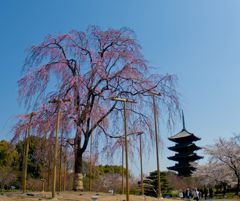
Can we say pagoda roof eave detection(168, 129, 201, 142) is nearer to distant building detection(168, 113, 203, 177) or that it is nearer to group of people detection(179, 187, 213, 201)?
distant building detection(168, 113, 203, 177)

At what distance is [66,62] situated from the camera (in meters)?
18.7

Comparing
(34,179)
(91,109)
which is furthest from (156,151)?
(34,179)

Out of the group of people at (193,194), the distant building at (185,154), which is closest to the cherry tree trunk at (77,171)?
the group of people at (193,194)

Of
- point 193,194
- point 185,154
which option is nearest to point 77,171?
point 193,194

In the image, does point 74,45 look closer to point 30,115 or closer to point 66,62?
point 66,62

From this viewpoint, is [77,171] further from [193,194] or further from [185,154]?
[185,154]

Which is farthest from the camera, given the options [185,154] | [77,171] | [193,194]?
[185,154]

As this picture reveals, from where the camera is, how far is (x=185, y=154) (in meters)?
64.8

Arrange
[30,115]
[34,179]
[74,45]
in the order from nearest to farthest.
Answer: [30,115], [74,45], [34,179]

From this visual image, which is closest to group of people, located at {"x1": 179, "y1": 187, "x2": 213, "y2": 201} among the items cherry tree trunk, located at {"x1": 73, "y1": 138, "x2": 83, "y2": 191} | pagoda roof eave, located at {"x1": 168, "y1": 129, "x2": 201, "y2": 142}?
pagoda roof eave, located at {"x1": 168, "y1": 129, "x2": 201, "y2": 142}

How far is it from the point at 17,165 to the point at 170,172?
27.5 meters

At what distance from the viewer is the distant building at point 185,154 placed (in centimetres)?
6350

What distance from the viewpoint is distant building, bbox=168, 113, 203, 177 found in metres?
63.5

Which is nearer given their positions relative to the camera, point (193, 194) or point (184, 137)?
point (193, 194)
